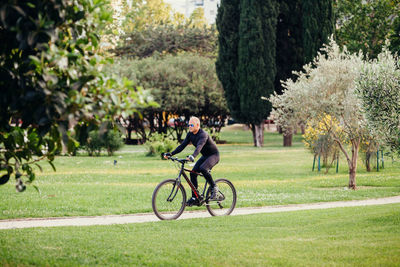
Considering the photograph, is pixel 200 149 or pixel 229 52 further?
pixel 229 52

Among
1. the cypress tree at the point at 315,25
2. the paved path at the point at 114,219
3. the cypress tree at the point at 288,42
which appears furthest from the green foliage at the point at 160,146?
the paved path at the point at 114,219

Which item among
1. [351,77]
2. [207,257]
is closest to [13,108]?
[207,257]

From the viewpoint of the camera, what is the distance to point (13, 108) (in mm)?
5301

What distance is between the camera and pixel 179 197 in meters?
11.7

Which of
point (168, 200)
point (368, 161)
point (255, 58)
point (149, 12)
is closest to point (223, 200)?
point (168, 200)

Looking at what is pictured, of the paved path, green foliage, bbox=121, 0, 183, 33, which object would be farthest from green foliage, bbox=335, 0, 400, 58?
the paved path

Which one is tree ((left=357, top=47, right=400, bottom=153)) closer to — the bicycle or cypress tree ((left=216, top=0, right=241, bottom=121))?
the bicycle

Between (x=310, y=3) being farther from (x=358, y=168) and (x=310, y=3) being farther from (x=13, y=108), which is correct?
(x=13, y=108)

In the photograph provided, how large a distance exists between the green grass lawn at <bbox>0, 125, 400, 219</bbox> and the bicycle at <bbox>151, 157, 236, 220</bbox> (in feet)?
5.80

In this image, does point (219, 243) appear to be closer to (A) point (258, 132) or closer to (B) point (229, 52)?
(B) point (229, 52)

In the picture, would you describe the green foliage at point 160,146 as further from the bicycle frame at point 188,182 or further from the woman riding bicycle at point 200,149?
the woman riding bicycle at point 200,149

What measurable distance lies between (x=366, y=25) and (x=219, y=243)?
1569 inches

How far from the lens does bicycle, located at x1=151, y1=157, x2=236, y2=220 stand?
37.3 ft

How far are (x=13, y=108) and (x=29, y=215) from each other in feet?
24.6
